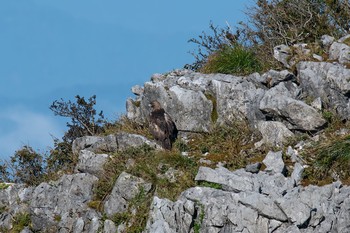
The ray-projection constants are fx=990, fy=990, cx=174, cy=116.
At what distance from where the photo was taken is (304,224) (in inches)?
805

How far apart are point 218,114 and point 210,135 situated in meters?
0.67

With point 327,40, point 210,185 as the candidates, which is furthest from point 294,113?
point 327,40

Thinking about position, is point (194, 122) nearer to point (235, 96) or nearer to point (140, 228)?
point (235, 96)

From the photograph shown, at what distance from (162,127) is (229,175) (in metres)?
3.88

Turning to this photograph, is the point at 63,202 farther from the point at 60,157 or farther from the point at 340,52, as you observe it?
the point at 340,52

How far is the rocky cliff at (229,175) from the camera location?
68.0ft

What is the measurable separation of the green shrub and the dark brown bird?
2.43 metres

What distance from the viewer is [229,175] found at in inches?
877

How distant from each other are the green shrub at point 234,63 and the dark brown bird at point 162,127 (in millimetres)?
2427

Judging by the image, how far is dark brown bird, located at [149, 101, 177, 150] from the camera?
25.6m

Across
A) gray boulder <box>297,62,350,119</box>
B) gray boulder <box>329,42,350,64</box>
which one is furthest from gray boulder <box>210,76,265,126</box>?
gray boulder <box>329,42,350,64</box>

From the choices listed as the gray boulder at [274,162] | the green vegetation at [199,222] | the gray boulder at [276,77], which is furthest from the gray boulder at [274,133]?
the green vegetation at [199,222]

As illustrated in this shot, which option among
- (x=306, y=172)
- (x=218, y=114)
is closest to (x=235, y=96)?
(x=218, y=114)

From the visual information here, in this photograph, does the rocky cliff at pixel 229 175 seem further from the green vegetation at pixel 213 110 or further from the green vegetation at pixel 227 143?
the green vegetation at pixel 227 143
